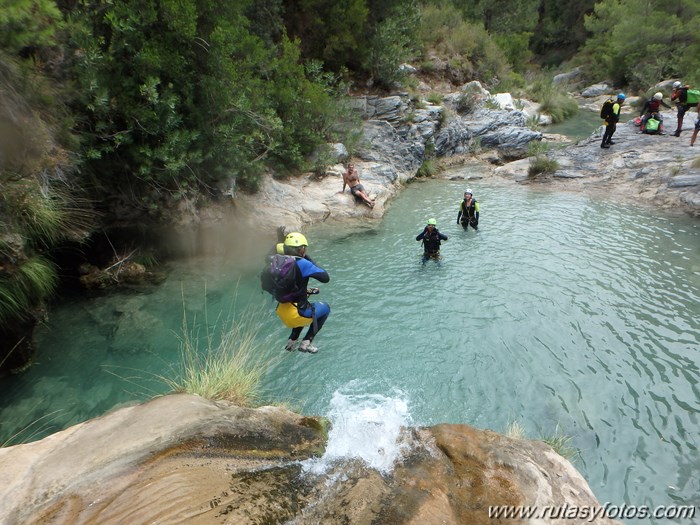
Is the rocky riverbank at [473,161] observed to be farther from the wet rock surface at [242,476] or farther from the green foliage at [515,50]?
the green foliage at [515,50]

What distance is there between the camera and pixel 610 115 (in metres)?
16.9

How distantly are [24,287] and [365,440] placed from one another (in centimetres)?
563

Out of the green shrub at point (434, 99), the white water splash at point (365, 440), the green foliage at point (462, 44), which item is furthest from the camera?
the green foliage at point (462, 44)

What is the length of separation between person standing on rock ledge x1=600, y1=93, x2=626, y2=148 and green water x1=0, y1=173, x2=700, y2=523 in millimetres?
7858

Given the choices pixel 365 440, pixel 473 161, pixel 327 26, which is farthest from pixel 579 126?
pixel 365 440

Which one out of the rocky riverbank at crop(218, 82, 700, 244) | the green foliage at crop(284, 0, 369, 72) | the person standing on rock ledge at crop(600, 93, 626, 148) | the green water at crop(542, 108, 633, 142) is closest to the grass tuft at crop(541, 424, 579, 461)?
the rocky riverbank at crop(218, 82, 700, 244)

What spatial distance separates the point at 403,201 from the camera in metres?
16.1

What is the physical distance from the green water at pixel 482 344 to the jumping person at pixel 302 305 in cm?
81

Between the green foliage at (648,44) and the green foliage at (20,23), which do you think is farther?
the green foliage at (648,44)

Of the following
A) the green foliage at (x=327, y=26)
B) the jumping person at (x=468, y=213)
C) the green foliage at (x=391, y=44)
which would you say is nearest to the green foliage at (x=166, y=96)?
the jumping person at (x=468, y=213)

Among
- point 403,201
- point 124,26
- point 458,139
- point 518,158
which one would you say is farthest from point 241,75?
point 518,158

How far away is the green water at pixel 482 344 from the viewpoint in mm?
5340

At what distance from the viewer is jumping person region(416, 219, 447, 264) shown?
32.2 feet

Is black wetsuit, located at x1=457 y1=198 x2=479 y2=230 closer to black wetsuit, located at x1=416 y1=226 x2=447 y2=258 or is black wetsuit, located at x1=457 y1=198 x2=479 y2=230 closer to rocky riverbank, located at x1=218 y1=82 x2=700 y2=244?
black wetsuit, located at x1=416 y1=226 x2=447 y2=258
